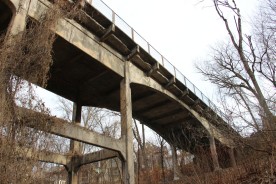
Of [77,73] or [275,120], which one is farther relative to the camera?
[77,73]

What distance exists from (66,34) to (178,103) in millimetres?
11295

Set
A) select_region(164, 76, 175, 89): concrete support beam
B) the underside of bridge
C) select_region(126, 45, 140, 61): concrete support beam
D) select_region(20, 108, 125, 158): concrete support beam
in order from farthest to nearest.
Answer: select_region(164, 76, 175, 89): concrete support beam
select_region(126, 45, 140, 61): concrete support beam
the underside of bridge
select_region(20, 108, 125, 158): concrete support beam

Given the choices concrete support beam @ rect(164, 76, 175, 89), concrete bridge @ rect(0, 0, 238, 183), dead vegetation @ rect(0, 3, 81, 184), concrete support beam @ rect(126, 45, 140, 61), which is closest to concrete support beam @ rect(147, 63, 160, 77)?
concrete bridge @ rect(0, 0, 238, 183)

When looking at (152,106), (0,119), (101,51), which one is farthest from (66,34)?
(152,106)

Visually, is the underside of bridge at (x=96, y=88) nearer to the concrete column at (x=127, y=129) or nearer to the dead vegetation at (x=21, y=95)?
the concrete column at (x=127, y=129)

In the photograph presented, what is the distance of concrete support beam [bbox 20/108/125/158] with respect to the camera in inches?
326

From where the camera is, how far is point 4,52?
804 cm

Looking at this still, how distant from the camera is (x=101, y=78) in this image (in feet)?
50.8

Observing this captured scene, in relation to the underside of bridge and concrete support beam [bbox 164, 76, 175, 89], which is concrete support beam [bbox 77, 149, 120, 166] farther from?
concrete support beam [bbox 164, 76, 175, 89]

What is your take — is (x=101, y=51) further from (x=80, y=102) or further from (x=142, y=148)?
(x=142, y=148)

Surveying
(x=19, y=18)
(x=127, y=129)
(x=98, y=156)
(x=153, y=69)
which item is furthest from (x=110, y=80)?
(x=19, y=18)

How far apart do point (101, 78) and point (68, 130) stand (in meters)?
5.66

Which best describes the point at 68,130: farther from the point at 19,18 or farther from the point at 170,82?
the point at 170,82

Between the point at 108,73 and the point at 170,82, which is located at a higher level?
the point at 170,82
